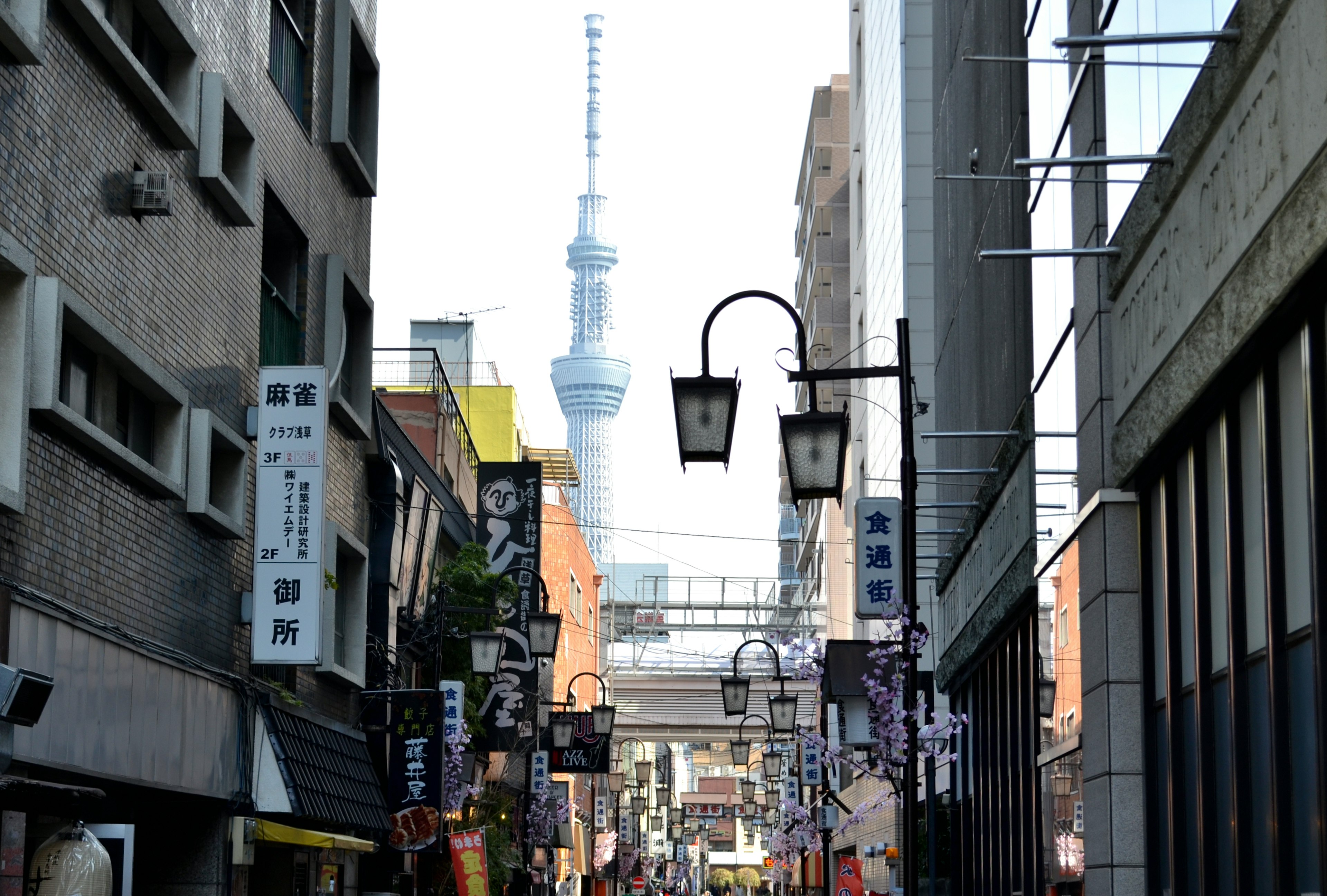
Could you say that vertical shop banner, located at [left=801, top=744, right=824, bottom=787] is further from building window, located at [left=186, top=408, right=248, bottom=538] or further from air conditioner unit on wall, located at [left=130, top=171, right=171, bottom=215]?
air conditioner unit on wall, located at [left=130, top=171, right=171, bottom=215]

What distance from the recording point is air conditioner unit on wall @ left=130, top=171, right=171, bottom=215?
15.8 meters

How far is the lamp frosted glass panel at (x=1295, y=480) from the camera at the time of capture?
8.98 meters

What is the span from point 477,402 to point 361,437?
140ft

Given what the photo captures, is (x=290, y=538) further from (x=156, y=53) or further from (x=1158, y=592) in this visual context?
(x=1158, y=592)

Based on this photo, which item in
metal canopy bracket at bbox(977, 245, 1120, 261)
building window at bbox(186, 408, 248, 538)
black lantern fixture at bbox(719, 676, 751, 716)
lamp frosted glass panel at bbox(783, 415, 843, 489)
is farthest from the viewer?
black lantern fixture at bbox(719, 676, 751, 716)

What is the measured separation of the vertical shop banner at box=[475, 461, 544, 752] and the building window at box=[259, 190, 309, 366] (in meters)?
17.5

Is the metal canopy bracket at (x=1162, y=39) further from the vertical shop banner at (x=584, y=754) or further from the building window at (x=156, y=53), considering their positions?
the vertical shop banner at (x=584, y=754)

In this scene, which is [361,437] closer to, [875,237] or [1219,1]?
[1219,1]

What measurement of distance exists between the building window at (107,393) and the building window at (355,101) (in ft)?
28.0

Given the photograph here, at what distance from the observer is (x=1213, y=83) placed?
10055 mm

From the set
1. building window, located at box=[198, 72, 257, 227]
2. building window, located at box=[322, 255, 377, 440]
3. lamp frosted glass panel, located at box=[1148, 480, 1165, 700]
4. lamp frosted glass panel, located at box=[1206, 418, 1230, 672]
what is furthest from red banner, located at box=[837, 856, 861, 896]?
lamp frosted glass panel, located at box=[1206, 418, 1230, 672]

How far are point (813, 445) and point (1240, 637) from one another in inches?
142

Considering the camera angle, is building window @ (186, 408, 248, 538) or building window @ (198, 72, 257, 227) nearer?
building window @ (186, 408, 248, 538)

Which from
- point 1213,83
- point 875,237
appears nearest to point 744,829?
point 875,237
